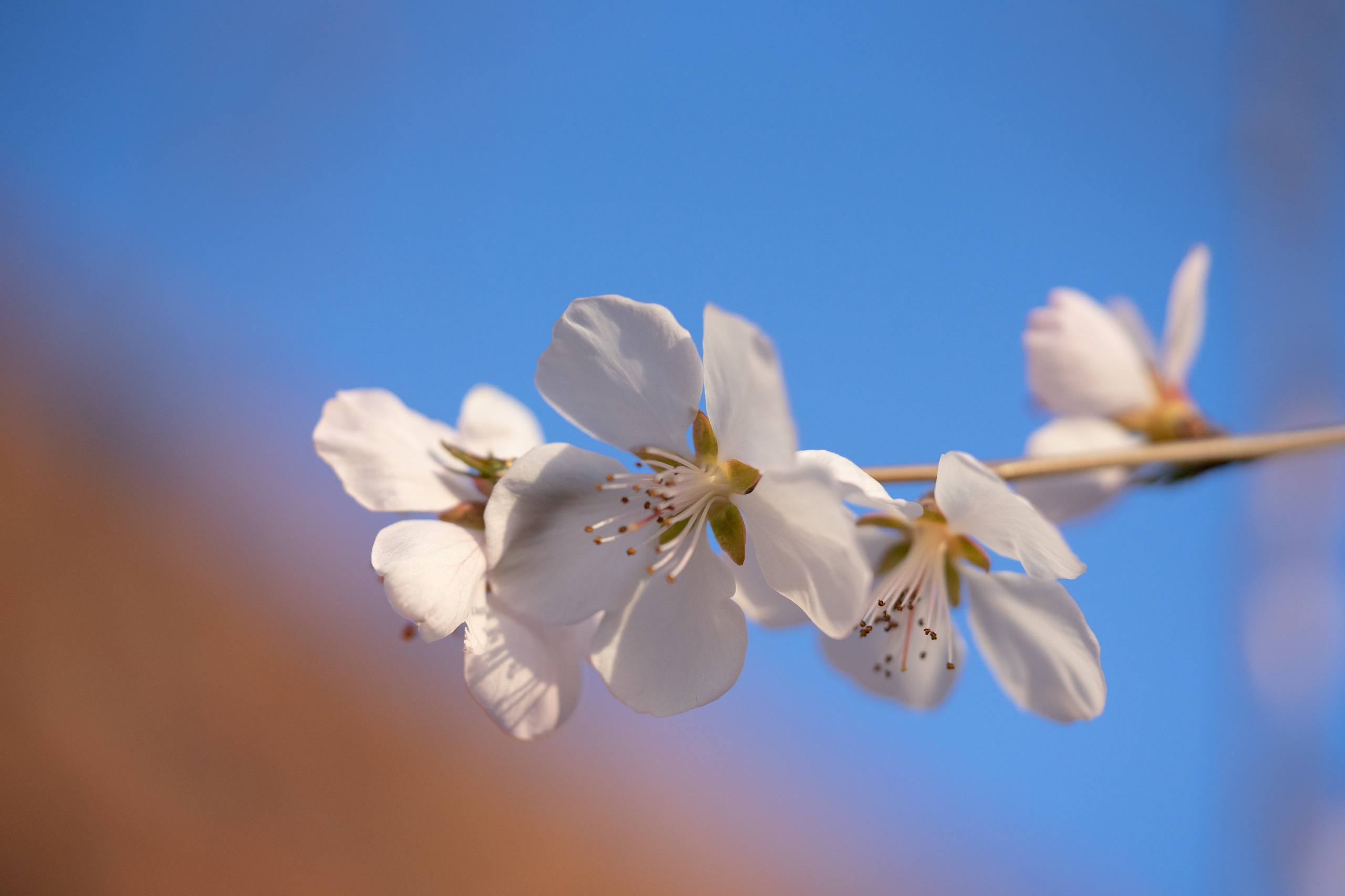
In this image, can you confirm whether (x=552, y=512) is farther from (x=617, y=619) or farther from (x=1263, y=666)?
(x=1263, y=666)

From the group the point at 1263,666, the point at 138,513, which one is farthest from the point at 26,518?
the point at 1263,666

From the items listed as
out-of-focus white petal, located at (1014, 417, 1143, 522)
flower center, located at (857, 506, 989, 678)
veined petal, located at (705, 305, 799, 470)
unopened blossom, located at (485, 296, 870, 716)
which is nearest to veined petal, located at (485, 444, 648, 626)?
unopened blossom, located at (485, 296, 870, 716)

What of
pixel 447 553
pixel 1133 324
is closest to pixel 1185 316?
pixel 1133 324

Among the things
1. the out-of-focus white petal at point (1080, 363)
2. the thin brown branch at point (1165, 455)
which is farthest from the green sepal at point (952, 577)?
the out-of-focus white petal at point (1080, 363)

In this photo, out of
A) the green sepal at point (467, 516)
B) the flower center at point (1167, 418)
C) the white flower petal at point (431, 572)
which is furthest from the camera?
the flower center at point (1167, 418)

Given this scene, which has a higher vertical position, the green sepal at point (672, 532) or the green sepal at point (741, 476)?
the green sepal at point (741, 476)

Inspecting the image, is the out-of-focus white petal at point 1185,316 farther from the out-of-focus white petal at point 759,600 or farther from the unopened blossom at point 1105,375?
the out-of-focus white petal at point 759,600

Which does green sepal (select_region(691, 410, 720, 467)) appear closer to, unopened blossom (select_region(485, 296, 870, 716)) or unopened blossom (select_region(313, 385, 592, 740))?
unopened blossom (select_region(485, 296, 870, 716))
